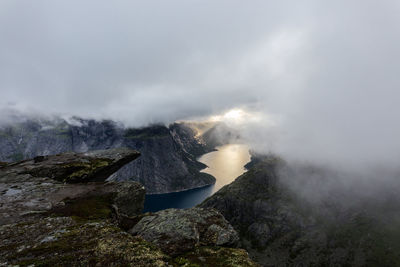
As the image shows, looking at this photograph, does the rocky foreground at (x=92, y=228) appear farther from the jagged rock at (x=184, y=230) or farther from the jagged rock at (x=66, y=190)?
the jagged rock at (x=66, y=190)

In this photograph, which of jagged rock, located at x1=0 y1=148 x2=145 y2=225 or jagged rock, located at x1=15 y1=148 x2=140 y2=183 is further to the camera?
jagged rock, located at x1=15 y1=148 x2=140 y2=183

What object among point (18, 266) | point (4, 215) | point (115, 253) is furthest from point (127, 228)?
point (4, 215)

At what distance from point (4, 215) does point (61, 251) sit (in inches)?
687

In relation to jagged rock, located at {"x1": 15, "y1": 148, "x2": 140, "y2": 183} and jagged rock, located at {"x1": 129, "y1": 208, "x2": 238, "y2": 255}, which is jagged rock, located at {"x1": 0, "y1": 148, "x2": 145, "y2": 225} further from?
jagged rock, located at {"x1": 129, "y1": 208, "x2": 238, "y2": 255}

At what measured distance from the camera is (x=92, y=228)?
2258 centimetres

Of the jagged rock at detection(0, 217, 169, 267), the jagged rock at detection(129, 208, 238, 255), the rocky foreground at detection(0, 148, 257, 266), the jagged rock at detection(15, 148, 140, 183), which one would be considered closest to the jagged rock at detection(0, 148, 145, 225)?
the jagged rock at detection(15, 148, 140, 183)

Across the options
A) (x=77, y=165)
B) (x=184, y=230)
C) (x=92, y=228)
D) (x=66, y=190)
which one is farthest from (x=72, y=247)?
(x=77, y=165)

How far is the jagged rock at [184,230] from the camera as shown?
2264cm

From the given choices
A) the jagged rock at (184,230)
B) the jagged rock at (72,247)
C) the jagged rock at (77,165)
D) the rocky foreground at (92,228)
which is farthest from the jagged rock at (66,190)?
the jagged rock at (184,230)

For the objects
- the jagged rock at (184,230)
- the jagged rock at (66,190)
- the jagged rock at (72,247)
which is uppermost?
the jagged rock at (66,190)

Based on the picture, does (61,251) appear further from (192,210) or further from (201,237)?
(192,210)

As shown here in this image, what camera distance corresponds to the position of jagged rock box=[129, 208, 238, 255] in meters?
22.6

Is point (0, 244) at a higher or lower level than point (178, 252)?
higher

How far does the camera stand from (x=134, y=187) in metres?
41.7
